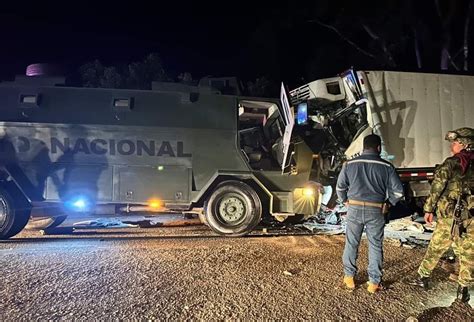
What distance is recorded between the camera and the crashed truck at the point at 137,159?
6980 mm

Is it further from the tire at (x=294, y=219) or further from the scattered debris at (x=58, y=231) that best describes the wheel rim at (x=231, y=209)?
the scattered debris at (x=58, y=231)

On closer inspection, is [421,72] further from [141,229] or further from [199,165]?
[141,229]

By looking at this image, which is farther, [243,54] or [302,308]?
[243,54]

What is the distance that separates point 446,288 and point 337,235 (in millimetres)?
2913

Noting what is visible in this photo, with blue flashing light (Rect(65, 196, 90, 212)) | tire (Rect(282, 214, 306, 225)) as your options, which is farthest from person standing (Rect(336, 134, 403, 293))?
blue flashing light (Rect(65, 196, 90, 212))

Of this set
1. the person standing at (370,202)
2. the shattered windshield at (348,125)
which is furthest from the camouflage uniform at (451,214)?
the shattered windshield at (348,125)

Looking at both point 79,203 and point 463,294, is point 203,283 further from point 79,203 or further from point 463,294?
point 79,203

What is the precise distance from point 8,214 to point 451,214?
665cm

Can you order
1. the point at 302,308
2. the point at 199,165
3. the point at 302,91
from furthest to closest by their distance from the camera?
the point at 302,91
the point at 199,165
the point at 302,308

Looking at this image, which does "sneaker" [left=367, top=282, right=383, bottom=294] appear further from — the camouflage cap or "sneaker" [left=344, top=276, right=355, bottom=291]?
the camouflage cap

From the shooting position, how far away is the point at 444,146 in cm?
923

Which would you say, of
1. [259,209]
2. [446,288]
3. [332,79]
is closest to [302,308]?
[446,288]

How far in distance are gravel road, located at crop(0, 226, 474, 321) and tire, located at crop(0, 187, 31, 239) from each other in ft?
0.87

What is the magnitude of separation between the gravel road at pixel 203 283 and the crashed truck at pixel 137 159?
75 cm
